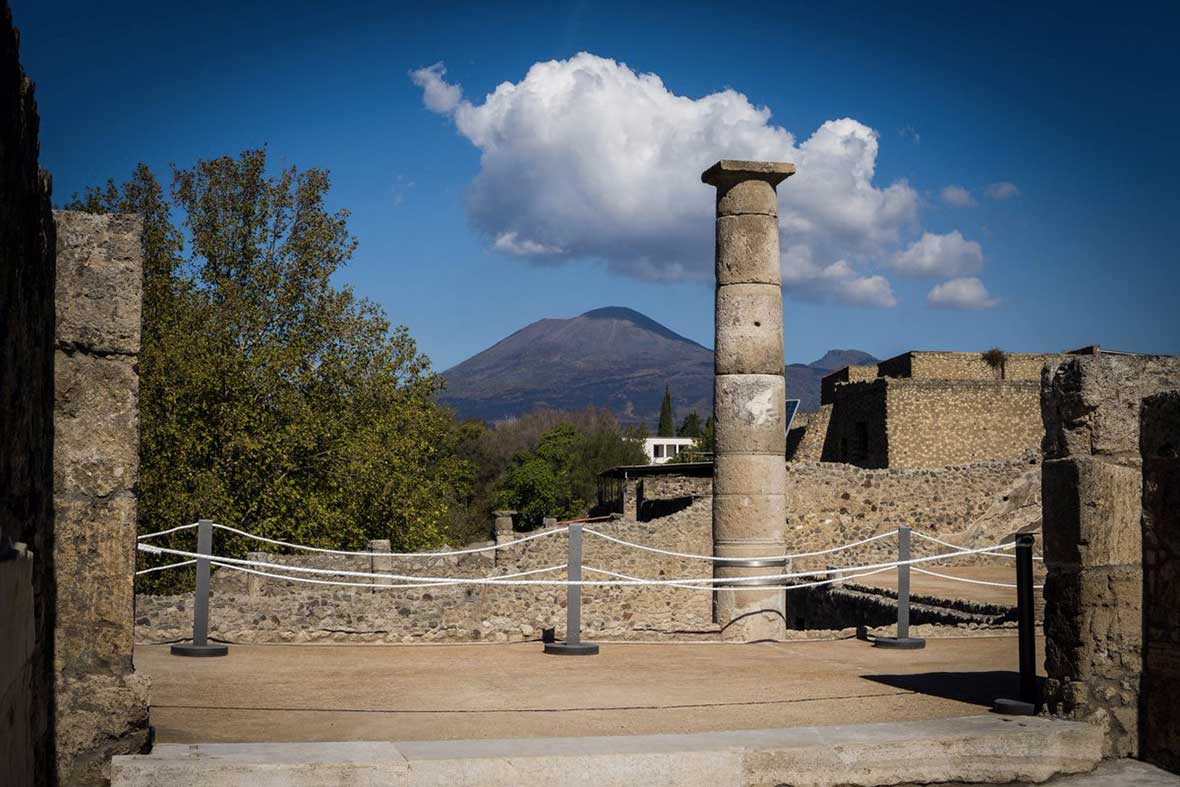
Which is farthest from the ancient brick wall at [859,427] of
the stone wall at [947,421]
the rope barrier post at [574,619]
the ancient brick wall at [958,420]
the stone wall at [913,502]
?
the rope barrier post at [574,619]

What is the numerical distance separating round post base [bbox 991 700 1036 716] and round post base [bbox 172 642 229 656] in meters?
5.26

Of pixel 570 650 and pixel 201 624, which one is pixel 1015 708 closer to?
pixel 570 650

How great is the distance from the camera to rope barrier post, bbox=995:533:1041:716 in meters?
5.93

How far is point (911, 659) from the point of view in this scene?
8.80 m

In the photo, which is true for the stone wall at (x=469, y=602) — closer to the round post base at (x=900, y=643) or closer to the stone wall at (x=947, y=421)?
the round post base at (x=900, y=643)

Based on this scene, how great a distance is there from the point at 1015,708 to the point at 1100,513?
1.11m

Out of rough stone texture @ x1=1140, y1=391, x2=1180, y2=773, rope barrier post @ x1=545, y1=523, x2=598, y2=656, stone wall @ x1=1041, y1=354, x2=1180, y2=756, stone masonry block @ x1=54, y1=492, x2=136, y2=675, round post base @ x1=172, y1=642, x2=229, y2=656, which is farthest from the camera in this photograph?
rope barrier post @ x1=545, y1=523, x2=598, y2=656

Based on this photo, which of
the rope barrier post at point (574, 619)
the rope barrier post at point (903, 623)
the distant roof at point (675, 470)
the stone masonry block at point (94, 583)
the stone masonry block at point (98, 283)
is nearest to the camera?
the stone masonry block at point (94, 583)

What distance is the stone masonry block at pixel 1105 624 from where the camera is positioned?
553 centimetres

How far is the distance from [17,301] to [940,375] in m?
36.4

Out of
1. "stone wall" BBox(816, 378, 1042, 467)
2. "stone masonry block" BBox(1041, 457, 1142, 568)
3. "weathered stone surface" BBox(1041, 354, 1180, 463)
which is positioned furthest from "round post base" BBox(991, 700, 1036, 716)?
"stone wall" BBox(816, 378, 1042, 467)

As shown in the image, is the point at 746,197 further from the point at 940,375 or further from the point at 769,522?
the point at 940,375

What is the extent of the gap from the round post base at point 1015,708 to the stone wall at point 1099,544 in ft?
0.58

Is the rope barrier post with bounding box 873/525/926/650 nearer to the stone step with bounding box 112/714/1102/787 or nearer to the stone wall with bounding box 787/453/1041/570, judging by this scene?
the stone step with bounding box 112/714/1102/787
